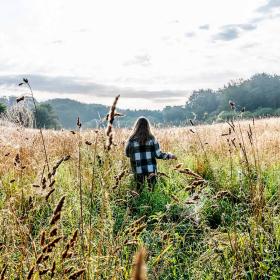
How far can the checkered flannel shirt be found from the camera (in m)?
6.43

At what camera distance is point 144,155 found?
21.3ft

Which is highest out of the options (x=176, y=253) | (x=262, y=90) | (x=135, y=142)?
(x=262, y=90)

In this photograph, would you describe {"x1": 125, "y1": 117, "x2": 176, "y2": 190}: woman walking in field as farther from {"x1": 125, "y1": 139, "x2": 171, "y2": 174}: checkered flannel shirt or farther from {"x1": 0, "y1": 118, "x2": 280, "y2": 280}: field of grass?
{"x1": 0, "y1": 118, "x2": 280, "y2": 280}: field of grass

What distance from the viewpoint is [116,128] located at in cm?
949

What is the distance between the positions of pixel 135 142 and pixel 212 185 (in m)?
1.31

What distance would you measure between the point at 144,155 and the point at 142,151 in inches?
2.8

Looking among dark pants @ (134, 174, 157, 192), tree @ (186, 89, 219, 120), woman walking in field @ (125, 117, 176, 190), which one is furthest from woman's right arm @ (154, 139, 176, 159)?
tree @ (186, 89, 219, 120)

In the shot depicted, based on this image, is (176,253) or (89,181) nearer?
(176,253)

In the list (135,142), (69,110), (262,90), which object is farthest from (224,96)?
(69,110)

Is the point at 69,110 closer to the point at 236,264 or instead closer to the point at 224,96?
the point at 224,96

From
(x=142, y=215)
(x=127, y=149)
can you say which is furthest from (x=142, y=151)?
(x=142, y=215)

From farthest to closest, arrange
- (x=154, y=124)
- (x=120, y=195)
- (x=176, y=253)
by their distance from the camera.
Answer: (x=154, y=124), (x=120, y=195), (x=176, y=253)

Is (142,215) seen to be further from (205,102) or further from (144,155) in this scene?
(205,102)

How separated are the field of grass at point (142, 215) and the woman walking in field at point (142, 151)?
26 cm
